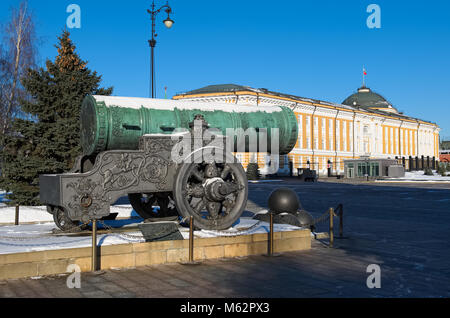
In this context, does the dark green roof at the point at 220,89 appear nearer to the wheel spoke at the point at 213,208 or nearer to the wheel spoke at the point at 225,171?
the wheel spoke at the point at 225,171

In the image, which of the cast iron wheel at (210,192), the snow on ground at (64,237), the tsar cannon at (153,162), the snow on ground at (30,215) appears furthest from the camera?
the snow on ground at (30,215)

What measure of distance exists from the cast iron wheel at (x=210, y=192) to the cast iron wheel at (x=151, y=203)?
113cm

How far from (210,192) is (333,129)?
199 ft

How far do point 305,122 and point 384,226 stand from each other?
50010 millimetres

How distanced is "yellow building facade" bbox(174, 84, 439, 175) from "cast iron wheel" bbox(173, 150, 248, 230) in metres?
39.3

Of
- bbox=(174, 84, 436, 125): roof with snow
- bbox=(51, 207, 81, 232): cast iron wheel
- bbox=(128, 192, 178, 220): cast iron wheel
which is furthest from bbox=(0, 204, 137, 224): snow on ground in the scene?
bbox=(174, 84, 436, 125): roof with snow

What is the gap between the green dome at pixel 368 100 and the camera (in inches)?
3447

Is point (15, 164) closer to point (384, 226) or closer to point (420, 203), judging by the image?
point (384, 226)

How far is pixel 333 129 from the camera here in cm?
6644

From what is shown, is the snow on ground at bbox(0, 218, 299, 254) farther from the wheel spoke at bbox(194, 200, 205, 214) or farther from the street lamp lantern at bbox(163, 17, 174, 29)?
the street lamp lantern at bbox(163, 17, 174, 29)

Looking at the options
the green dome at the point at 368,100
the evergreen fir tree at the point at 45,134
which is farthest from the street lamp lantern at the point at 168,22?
the green dome at the point at 368,100

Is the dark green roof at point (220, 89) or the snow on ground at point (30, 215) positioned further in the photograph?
the dark green roof at point (220, 89)

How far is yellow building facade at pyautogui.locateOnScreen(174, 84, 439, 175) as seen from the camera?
53.7 m

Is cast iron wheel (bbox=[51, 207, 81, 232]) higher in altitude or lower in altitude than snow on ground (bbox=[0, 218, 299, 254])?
higher
